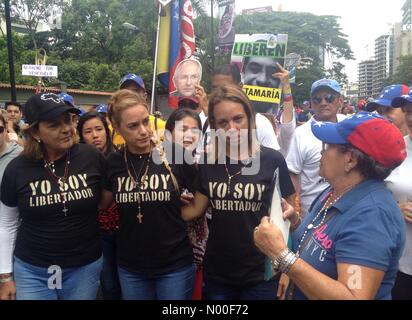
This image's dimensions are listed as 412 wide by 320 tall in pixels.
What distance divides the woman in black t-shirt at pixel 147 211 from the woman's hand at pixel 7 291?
72 cm

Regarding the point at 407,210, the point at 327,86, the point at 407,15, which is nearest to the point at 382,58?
the point at 407,15

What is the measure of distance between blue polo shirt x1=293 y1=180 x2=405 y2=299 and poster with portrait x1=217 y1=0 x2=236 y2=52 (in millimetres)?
10848

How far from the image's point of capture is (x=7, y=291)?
2594mm

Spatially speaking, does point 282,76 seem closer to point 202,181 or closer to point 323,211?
point 202,181

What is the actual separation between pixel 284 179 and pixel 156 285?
3.56 feet

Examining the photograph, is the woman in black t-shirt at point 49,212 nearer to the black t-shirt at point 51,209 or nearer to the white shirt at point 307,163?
the black t-shirt at point 51,209

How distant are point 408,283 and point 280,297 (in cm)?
100

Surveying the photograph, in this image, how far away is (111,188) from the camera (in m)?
2.62

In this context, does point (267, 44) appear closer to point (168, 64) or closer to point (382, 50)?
point (168, 64)

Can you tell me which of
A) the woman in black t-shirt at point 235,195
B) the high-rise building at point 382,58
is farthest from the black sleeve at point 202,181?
the high-rise building at point 382,58

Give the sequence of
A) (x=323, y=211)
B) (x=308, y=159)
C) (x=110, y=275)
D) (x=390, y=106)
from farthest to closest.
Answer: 1. (x=308, y=159)
2. (x=390, y=106)
3. (x=110, y=275)
4. (x=323, y=211)

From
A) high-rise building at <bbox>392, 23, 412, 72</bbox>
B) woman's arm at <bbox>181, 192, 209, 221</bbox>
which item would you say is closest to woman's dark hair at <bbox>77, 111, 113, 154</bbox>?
woman's arm at <bbox>181, 192, 209, 221</bbox>

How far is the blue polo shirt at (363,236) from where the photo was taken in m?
1.57
